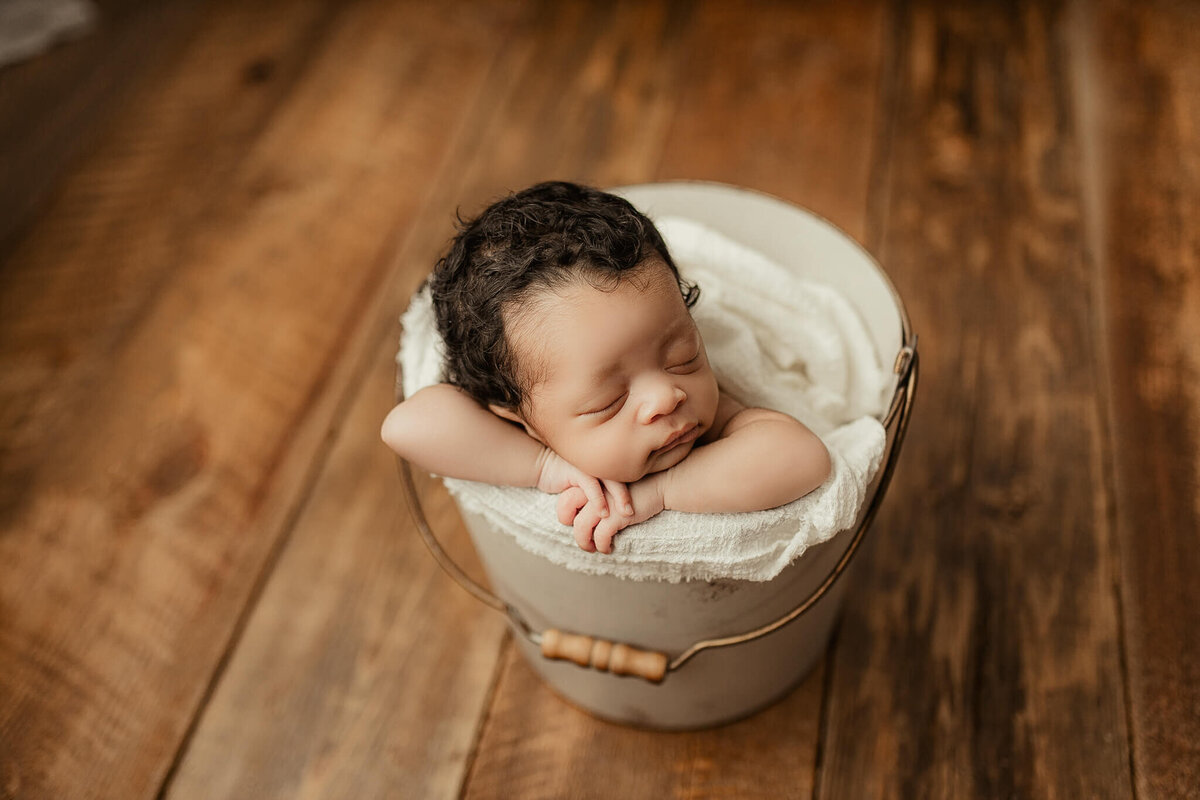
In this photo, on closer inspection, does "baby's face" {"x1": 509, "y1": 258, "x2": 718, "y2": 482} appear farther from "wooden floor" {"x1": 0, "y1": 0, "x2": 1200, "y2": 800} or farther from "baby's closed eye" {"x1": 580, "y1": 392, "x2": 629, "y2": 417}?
"wooden floor" {"x1": 0, "y1": 0, "x2": 1200, "y2": 800}

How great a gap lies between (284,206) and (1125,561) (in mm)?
1119

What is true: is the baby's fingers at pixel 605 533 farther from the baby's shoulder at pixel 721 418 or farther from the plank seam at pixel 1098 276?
the plank seam at pixel 1098 276

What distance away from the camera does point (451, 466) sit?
63 centimetres

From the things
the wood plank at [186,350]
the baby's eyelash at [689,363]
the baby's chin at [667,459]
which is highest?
the baby's eyelash at [689,363]

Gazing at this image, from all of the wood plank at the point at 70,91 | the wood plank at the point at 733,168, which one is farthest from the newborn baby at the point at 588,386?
the wood plank at the point at 70,91

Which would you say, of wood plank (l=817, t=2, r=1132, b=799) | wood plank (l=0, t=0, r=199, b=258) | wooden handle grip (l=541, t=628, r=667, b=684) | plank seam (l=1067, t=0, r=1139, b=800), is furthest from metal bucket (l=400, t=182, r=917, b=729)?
wood plank (l=0, t=0, r=199, b=258)

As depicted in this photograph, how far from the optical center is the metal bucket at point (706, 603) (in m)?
0.65

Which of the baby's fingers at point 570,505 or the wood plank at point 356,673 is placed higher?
the baby's fingers at point 570,505

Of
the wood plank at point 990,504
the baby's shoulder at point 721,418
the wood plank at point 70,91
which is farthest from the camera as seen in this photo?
the wood plank at point 70,91

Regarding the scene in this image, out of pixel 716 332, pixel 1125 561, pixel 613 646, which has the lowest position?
pixel 1125 561

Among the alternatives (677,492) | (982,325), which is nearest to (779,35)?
(982,325)

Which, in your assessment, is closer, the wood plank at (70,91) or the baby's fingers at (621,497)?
the baby's fingers at (621,497)

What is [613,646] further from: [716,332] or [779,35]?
[779,35]

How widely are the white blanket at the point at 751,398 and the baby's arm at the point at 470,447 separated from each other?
0.01 metres
